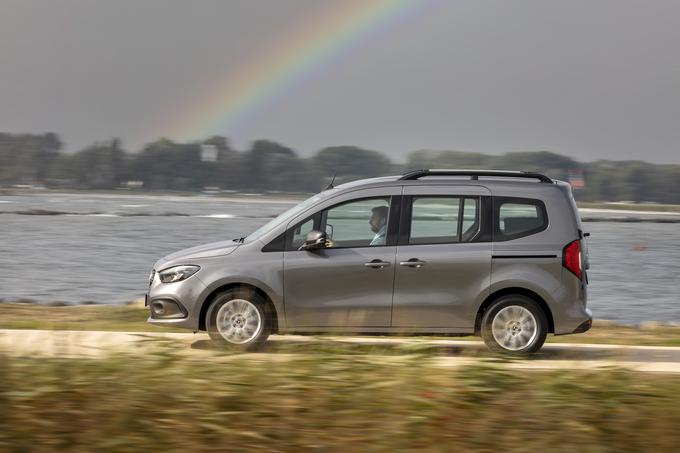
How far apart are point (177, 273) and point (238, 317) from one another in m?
0.78

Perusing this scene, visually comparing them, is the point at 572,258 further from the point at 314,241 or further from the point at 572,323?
the point at 314,241

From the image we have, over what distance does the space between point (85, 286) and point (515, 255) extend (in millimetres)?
24797

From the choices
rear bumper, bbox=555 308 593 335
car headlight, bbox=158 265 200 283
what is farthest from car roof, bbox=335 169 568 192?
car headlight, bbox=158 265 200 283

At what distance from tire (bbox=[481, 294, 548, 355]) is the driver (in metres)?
1.28

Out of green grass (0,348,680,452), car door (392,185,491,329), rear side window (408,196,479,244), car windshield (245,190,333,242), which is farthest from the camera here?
car windshield (245,190,333,242)

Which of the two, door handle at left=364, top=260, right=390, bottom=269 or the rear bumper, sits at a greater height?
door handle at left=364, top=260, right=390, bottom=269

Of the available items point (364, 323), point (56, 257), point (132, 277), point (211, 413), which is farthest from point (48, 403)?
point (56, 257)

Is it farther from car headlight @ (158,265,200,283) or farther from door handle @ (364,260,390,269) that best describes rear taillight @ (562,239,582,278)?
car headlight @ (158,265,200,283)

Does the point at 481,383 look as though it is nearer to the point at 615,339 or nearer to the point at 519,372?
the point at 519,372

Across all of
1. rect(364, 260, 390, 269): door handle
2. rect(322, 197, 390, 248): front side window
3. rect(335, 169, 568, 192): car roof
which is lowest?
rect(364, 260, 390, 269): door handle

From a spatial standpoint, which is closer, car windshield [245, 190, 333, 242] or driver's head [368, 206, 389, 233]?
driver's head [368, 206, 389, 233]

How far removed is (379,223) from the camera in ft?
33.0

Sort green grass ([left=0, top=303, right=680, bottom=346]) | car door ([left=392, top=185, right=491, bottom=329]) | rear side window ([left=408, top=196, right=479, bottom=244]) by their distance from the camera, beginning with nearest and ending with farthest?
car door ([left=392, top=185, right=491, bottom=329]) → rear side window ([left=408, top=196, right=479, bottom=244]) → green grass ([left=0, top=303, right=680, bottom=346])

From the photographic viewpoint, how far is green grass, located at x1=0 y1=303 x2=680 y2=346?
1335cm
